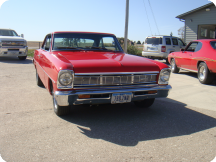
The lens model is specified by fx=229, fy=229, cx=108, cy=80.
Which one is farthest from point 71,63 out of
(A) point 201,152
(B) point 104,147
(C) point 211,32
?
(C) point 211,32

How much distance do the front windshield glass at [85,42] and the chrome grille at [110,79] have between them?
1.58 m

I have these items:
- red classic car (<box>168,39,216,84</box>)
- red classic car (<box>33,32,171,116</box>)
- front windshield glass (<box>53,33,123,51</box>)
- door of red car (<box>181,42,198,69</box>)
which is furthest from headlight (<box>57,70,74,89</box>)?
door of red car (<box>181,42,198,69</box>)

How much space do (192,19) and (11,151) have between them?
17665 mm

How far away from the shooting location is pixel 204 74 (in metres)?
7.47

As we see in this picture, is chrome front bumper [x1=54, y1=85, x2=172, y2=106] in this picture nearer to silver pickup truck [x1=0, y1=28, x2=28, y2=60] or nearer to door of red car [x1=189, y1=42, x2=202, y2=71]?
door of red car [x1=189, y1=42, x2=202, y2=71]

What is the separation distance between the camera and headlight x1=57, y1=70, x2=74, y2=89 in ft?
11.2

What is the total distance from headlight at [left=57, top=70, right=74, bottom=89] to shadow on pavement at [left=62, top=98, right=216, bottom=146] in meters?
0.72

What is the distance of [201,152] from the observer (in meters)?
2.86

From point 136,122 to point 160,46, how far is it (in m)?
10.9

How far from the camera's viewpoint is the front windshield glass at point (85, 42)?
492 centimetres

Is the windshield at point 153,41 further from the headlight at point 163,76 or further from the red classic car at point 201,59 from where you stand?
the headlight at point 163,76

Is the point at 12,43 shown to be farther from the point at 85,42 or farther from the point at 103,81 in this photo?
the point at 103,81

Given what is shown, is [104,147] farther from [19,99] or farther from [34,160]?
[19,99]

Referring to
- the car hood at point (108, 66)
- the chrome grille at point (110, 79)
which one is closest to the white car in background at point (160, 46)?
the car hood at point (108, 66)
